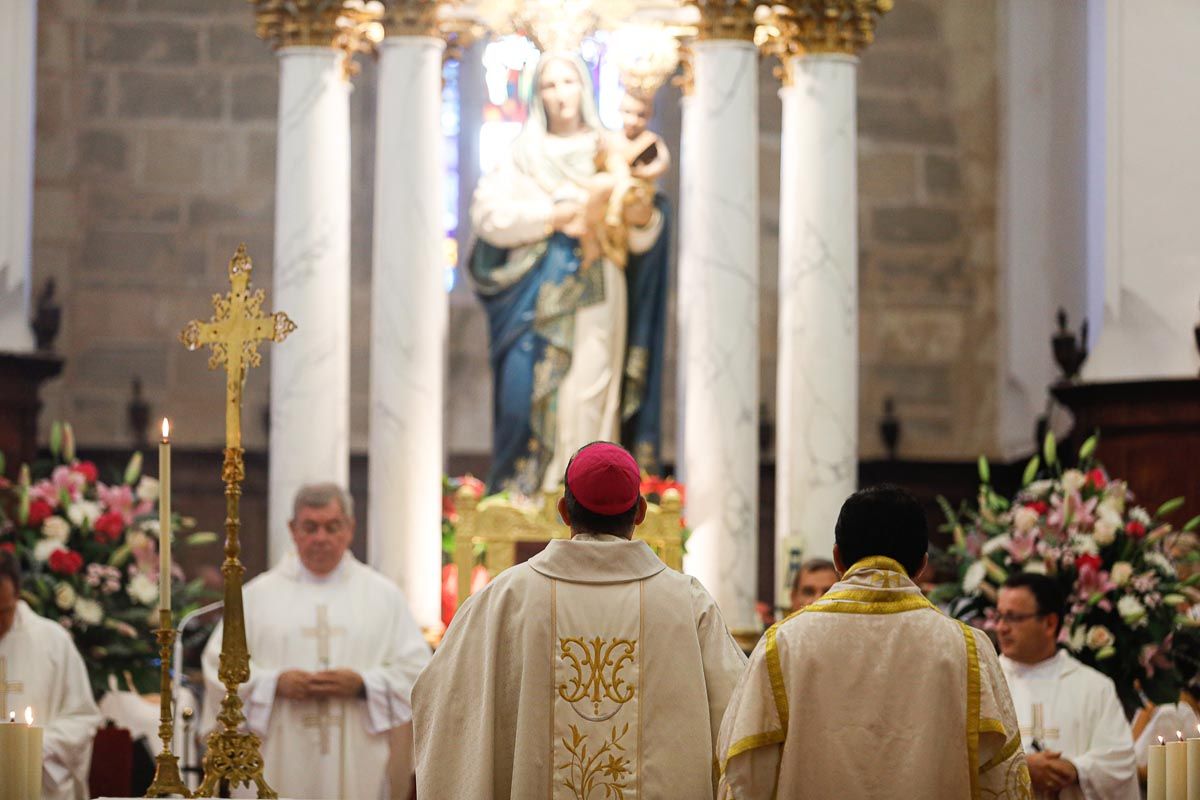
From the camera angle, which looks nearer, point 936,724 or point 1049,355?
point 936,724

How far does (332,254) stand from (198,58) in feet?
12.4

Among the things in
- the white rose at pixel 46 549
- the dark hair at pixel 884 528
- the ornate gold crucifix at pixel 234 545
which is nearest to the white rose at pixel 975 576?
the ornate gold crucifix at pixel 234 545

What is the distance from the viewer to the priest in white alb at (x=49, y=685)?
7957 millimetres

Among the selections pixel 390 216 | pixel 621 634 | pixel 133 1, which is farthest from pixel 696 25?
pixel 621 634

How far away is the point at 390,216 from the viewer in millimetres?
10078

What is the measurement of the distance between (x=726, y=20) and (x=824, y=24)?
481mm

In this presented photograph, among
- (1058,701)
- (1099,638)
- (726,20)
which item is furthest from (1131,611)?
(726,20)

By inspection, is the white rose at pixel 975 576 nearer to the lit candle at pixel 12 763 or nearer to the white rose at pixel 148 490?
the white rose at pixel 148 490

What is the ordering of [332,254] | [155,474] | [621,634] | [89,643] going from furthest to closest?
[155,474] < [332,254] < [89,643] < [621,634]

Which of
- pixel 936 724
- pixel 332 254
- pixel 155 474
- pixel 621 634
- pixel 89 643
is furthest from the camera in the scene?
pixel 155 474

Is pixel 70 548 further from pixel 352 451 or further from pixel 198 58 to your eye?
pixel 198 58

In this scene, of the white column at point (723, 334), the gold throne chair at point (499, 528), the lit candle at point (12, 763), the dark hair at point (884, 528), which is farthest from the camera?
the white column at point (723, 334)

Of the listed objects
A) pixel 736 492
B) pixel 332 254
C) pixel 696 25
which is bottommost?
pixel 736 492

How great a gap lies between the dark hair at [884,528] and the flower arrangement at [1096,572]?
3.79 meters
